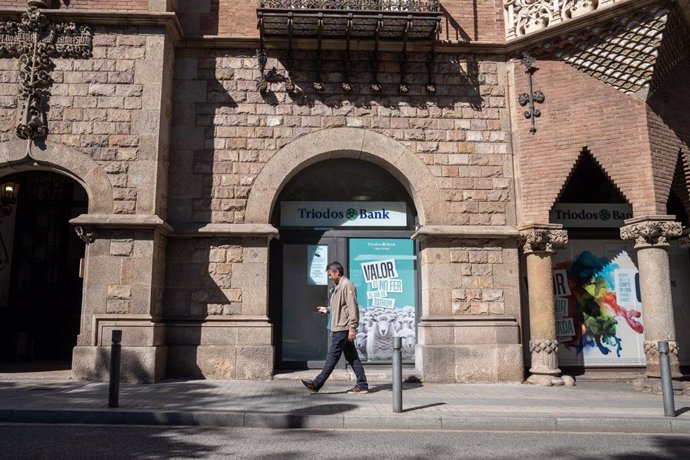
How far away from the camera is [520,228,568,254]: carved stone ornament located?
10.1 metres

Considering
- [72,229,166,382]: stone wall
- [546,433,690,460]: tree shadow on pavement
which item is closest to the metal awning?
[72,229,166,382]: stone wall

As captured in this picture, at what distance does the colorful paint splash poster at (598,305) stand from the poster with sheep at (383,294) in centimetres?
309

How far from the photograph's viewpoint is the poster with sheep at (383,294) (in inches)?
423

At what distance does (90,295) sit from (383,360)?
5406mm

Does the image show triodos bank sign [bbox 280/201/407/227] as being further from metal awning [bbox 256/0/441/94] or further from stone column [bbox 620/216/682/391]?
stone column [bbox 620/216/682/391]

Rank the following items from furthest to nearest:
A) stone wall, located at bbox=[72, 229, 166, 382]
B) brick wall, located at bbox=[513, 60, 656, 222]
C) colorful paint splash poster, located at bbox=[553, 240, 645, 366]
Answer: colorful paint splash poster, located at bbox=[553, 240, 645, 366]
brick wall, located at bbox=[513, 60, 656, 222]
stone wall, located at bbox=[72, 229, 166, 382]

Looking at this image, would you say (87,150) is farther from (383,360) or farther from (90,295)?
(383,360)

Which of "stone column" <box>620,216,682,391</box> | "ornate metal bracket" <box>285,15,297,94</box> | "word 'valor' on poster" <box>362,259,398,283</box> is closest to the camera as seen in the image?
"stone column" <box>620,216,682,391</box>

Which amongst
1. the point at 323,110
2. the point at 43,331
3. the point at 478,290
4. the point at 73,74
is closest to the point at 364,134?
the point at 323,110

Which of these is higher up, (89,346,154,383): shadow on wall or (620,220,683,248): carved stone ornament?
(620,220,683,248): carved stone ornament

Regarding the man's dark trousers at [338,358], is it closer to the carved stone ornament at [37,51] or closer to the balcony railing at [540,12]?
the carved stone ornament at [37,51]

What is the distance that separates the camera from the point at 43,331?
12.9m

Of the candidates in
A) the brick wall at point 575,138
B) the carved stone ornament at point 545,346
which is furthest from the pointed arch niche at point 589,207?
the carved stone ornament at point 545,346

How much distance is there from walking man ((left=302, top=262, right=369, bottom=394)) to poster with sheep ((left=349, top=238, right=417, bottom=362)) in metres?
2.34
